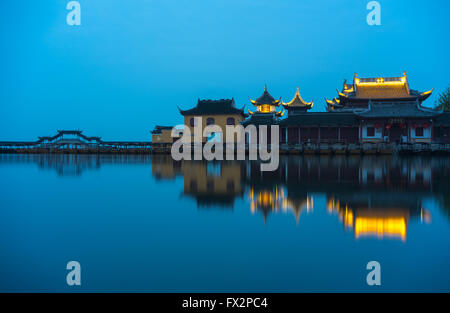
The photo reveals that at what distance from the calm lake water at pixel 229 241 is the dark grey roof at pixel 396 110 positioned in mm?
26969

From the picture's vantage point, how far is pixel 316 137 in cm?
3644

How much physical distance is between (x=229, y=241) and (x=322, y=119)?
33125 mm

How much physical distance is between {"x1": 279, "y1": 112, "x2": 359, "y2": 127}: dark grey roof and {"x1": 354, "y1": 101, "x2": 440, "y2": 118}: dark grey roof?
1292mm

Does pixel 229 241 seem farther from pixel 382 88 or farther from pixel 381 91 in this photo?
pixel 382 88

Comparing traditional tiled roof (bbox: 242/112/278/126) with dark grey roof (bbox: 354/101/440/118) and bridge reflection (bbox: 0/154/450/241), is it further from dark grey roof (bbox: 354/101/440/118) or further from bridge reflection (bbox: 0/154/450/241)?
bridge reflection (bbox: 0/154/450/241)

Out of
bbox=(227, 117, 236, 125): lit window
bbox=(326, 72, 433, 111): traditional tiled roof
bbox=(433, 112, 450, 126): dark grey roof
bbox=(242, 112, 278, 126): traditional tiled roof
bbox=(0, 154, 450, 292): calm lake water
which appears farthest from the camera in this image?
bbox=(227, 117, 236, 125): lit window

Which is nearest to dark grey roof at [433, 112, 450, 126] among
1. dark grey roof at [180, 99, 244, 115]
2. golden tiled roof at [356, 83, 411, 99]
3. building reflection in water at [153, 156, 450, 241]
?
golden tiled roof at [356, 83, 411, 99]

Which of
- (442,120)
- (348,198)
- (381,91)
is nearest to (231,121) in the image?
(381,91)

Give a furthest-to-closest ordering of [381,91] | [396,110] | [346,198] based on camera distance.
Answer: [381,91] < [396,110] < [346,198]

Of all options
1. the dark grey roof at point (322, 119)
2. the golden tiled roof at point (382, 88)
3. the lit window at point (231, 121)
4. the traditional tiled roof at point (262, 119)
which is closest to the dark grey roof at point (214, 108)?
the lit window at point (231, 121)

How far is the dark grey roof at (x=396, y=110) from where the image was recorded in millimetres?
33688

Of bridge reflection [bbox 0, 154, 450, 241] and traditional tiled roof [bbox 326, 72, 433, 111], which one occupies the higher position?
traditional tiled roof [bbox 326, 72, 433, 111]

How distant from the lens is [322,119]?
119 ft

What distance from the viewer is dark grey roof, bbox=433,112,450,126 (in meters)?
34.1
